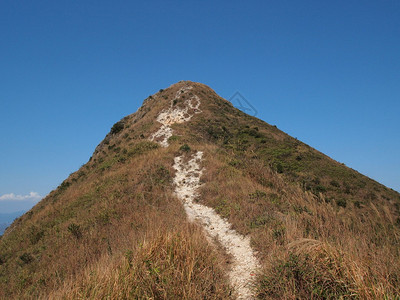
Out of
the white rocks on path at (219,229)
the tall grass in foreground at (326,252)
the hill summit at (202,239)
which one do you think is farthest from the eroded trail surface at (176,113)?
the tall grass in foreground at (326,252)

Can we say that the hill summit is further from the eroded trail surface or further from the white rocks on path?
the eroded trail surface

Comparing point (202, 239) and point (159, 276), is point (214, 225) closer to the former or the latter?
point (202, 239)

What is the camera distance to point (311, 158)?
34688 mm

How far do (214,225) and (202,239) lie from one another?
3993mm

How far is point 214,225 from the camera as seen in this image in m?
10.6

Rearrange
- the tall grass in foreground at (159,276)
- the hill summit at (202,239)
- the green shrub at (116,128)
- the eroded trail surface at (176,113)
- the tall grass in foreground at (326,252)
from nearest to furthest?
the tall grass in foreground at (326,252)
the tall grass in foreground at (159,276)
the hill summit at (202,239)
the eroded trail surface at (176,113)
the green shrub at (116,128)

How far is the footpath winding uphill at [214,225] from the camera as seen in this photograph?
20.1 feet

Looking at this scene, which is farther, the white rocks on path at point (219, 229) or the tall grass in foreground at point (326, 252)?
the white rocks on path at point (219, 229)

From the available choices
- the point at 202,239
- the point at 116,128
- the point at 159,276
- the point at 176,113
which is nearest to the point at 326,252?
the point at 202,239

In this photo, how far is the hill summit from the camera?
14.7 ft

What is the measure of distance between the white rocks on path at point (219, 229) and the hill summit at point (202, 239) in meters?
0.05

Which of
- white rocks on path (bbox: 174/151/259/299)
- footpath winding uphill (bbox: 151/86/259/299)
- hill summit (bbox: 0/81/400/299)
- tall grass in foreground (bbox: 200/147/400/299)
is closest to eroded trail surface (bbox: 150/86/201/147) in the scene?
footpath winding uphill (bbox: 151/86/259/299)

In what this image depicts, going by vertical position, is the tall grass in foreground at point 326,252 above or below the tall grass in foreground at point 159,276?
above

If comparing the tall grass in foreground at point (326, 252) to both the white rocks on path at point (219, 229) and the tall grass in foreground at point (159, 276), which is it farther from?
the tall grass in foreground at point (159, 276)
